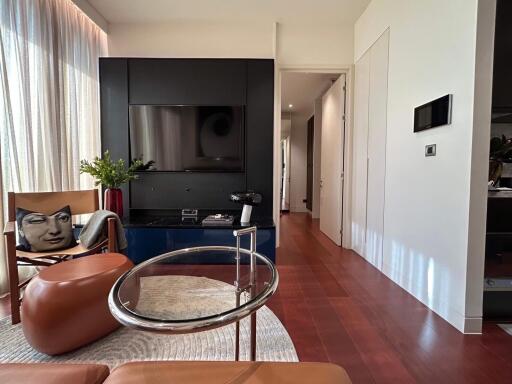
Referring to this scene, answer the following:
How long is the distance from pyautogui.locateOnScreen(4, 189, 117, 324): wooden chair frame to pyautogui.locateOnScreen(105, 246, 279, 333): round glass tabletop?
0.95 meters

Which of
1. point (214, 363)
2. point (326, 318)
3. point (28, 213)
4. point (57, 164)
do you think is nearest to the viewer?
point (214, 363)

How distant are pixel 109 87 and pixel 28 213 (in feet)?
6.39

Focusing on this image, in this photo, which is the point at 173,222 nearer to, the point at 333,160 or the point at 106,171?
the point at 106,171

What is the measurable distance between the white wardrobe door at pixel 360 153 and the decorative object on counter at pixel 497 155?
1407 mm

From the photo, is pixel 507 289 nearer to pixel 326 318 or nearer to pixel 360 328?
pixel 360 328

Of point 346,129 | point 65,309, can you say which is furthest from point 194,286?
point 346,129

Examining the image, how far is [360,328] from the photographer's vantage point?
Answer: 184 cm

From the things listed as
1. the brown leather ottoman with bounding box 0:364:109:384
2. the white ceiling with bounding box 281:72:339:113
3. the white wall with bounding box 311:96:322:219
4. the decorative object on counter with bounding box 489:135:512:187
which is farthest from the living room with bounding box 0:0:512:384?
the white wall with bounding box 311:96:322:219

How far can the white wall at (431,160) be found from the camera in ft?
5.78

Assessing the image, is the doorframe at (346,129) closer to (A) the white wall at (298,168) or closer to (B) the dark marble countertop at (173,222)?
(B) the dark marble countertop at (173,222)

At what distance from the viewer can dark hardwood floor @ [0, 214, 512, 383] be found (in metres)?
1.44

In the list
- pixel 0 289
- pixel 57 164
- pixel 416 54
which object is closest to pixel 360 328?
pixel 416 54

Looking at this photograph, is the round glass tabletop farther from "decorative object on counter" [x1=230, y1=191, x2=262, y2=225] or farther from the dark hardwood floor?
"decorative object on counter" [x1=230, y1=191, x2=262, y2=225]

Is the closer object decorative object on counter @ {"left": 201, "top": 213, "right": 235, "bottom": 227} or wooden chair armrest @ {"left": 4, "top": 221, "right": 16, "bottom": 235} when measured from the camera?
wooden chair armrest @ {"left": 4, "top": 221, "right": 16, "bottom": 235}
